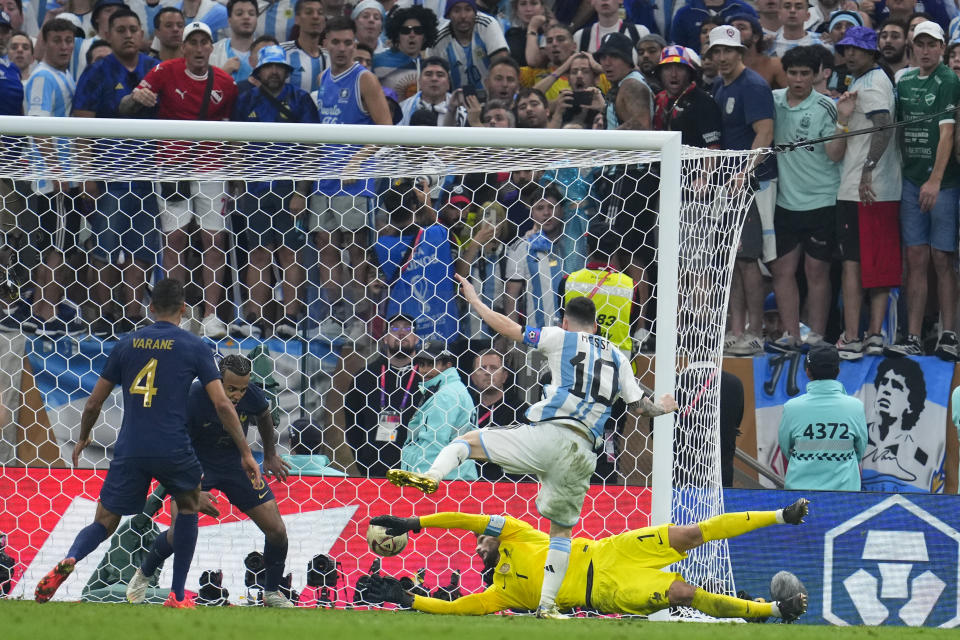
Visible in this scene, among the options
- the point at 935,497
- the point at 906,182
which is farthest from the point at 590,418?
the point at 906,182

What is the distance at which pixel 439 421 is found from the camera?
8469 millimetres

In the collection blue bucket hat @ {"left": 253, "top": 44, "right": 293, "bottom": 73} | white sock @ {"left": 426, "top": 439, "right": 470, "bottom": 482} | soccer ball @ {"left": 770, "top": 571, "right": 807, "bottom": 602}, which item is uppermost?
blue bucket hat @ {"left": 253, "top": 44, "right": 293, "bottom": 73}

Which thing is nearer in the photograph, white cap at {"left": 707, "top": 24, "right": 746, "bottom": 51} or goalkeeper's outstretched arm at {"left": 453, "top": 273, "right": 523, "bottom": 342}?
goalkeeper's outstretched arm at {"left": 453, "top": 273, "right": 523, "bottom": 342}

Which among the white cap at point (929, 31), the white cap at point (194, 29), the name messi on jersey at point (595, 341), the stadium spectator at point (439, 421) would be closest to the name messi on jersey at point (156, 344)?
the stadium spectator at point (439, 421)

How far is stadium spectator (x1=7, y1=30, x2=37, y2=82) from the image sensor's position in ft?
36.2

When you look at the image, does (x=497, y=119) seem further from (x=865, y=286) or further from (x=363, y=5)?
(x=865, y=286)

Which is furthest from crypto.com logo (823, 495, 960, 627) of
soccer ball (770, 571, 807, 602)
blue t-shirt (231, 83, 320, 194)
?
blue t-shirt (231, 83, 320, 194)

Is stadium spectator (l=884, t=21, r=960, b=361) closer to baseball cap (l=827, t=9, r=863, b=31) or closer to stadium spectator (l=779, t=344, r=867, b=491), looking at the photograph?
baseball cap (l=827, t=9, r=863, b=31)

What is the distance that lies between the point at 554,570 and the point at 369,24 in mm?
5776

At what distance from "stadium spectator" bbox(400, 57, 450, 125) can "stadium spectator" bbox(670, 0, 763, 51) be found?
203cm

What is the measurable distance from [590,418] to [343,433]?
2480 mm

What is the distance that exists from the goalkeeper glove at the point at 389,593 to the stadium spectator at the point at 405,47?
4.68 meters

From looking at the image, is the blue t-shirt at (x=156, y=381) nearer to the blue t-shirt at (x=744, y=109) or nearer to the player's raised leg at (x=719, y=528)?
the player's raised leg at (x=719, y=528)

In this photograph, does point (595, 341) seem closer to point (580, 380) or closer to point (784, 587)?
point (580, 380)
